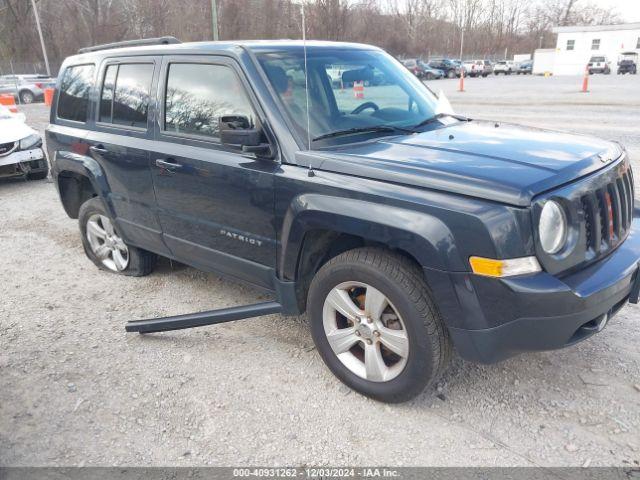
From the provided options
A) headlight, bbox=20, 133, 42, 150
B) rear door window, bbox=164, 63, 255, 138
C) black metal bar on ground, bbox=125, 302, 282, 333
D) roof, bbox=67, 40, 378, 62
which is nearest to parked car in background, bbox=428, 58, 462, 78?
headlight, bbox=20, 133, 42, 150

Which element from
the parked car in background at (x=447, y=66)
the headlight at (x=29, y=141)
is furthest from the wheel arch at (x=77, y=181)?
the parked car in background at (x=447, y=66)

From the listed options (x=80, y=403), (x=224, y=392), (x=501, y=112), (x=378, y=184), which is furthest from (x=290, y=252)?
(x=501, y=112)

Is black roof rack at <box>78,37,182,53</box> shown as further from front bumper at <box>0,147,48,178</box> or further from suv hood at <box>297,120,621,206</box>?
front bumper at <box>0,147,48,178</box>

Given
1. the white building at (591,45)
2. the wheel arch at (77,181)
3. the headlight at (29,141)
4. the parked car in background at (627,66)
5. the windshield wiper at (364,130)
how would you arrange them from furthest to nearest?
the white building at (591,45) → the parked car in background at (627,66) → the headlight at (29,141) → the wheel arch at (77,181) → the windshield wiper at (364,130)

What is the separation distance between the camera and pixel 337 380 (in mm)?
3232

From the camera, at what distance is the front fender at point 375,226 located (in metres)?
2.45

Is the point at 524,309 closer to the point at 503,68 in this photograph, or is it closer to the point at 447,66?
the point at 447,66

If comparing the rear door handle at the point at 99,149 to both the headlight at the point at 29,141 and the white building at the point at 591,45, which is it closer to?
the headlight at the point at 29,141

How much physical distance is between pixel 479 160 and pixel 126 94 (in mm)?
2840

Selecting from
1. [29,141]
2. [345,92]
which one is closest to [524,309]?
[345,92]

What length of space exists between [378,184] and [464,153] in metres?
0.54

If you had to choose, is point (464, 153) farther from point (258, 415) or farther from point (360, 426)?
point (258, 415)

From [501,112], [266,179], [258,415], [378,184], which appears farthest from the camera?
[501,112]

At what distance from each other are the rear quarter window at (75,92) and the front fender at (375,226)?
2.64m
